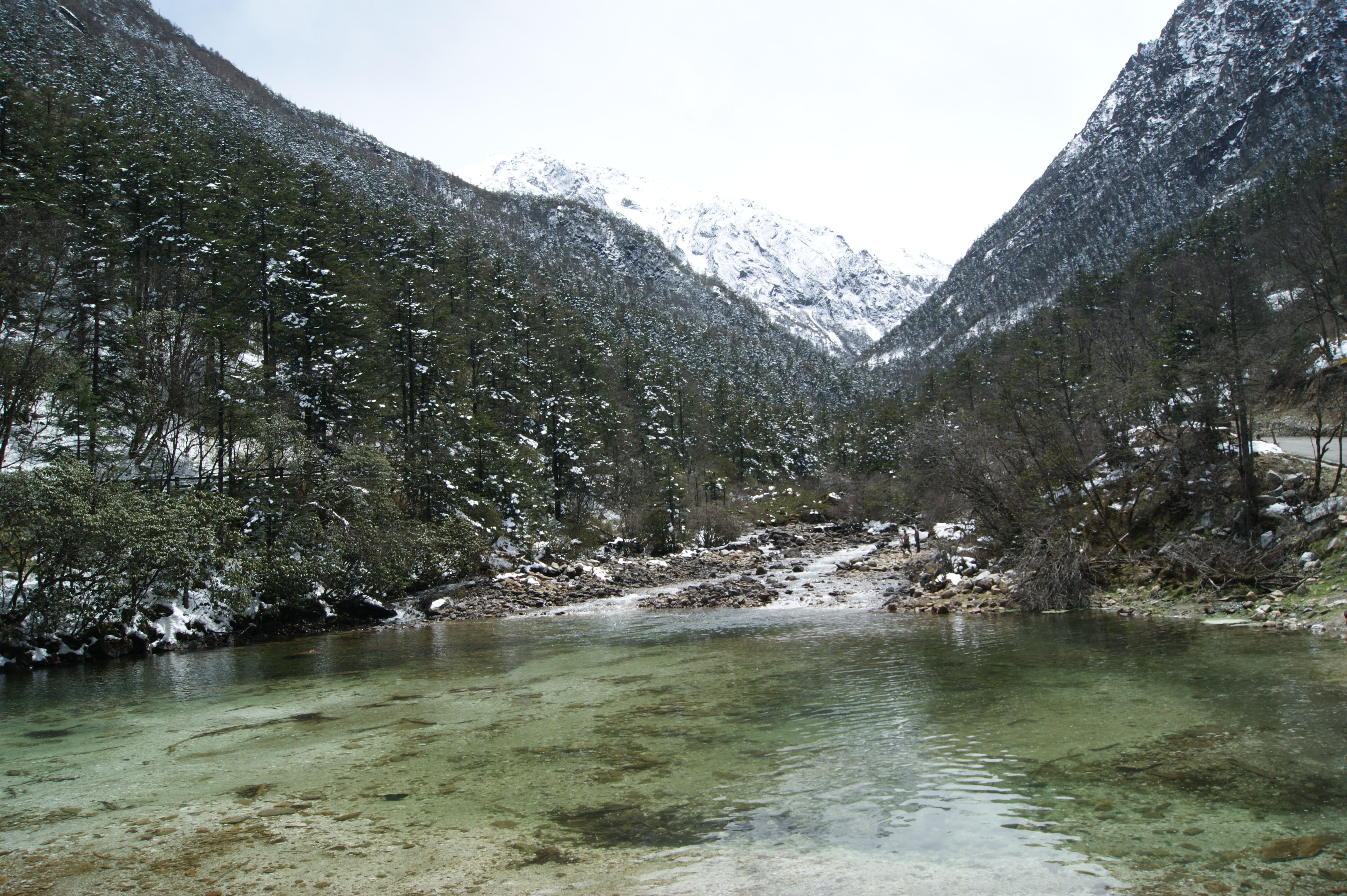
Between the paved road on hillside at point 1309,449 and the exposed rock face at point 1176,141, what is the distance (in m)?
107

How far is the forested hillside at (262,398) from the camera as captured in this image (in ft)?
68.1

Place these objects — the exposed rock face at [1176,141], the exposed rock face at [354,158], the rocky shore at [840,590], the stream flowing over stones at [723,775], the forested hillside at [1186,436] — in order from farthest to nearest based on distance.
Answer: the exposed rock face at [1176,141] → the exposed rock face at [354,158] → the forested hillside at [1186,436] → the rocky shore at [840,590] → the stream flowing over stones at [723,775]

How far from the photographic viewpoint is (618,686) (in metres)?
13.2

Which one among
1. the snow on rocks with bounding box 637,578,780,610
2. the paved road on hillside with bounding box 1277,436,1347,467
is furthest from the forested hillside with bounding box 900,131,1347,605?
the snow on rocks with bounding box 637,578,780,610

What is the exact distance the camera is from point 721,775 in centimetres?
771

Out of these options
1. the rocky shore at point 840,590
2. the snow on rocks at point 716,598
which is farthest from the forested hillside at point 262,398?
the snow on rocks at point 716,598

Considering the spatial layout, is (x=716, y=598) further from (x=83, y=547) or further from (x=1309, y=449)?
(x=1309, y=449)

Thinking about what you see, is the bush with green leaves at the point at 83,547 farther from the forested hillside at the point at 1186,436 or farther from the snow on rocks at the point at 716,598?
the forested hillside at the point at 1186,436

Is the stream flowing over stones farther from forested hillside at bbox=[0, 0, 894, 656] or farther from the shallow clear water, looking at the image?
forested hillside at bbox=[0, 0, 894, 656]

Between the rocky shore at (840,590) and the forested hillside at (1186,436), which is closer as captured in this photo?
the rocky shore at (840,590)

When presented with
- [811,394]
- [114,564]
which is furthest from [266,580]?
[811,394]

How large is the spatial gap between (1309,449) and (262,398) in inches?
1548

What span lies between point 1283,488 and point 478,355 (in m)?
43.0

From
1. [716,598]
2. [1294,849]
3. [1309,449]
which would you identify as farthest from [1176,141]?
[1294,849]
